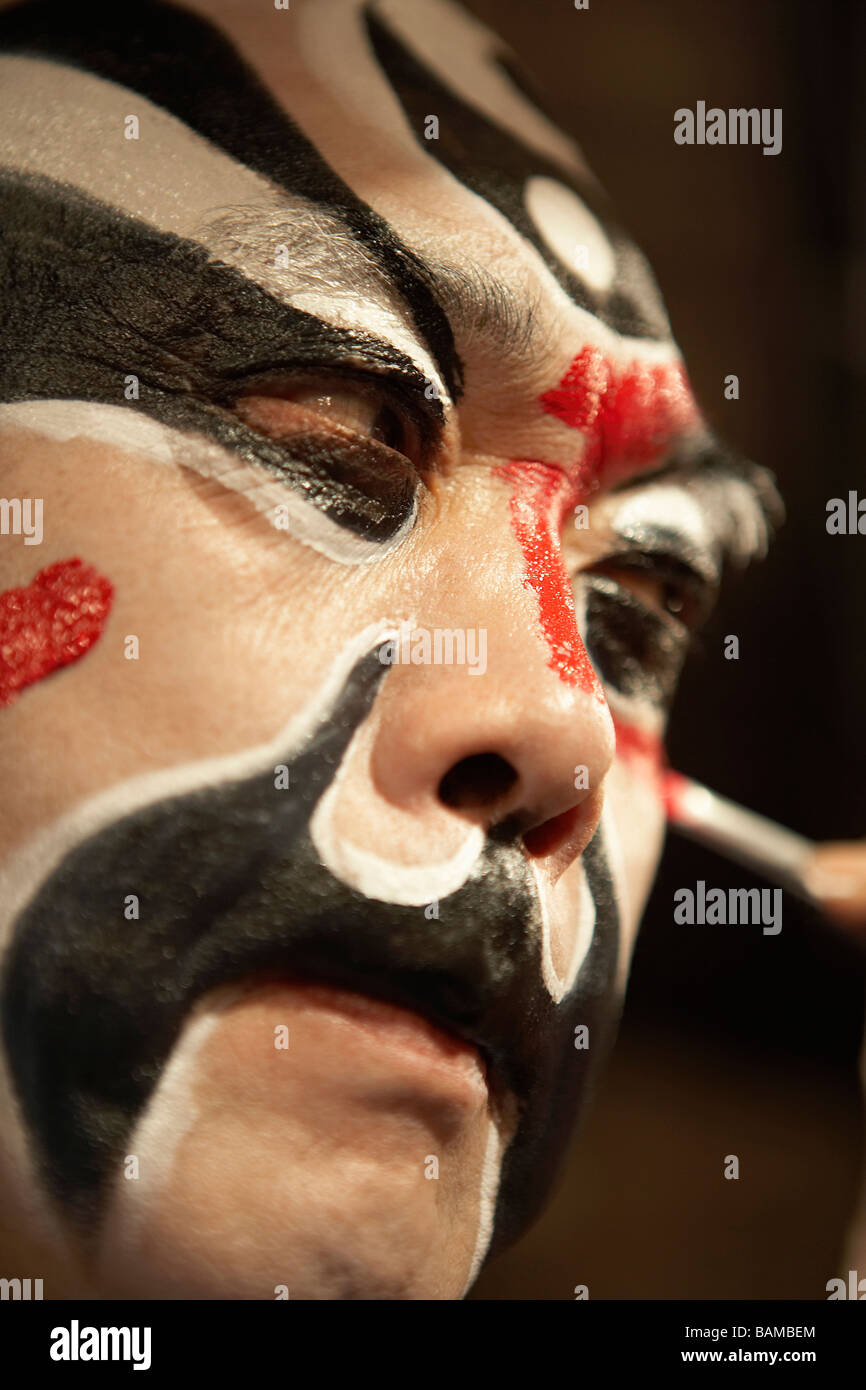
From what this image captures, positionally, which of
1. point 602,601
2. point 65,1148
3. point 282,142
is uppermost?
point 282,142

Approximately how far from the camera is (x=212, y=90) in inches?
36.4

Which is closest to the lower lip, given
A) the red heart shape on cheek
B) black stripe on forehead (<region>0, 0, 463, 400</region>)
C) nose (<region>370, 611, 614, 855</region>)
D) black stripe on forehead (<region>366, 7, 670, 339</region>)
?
nose (<region>370, 611, 614, 855</region>)

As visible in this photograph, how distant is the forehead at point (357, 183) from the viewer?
87 cm

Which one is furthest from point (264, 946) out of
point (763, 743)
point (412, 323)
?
point (763, 743)

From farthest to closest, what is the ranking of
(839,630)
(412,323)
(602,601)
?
(839,630)
(602,601)
(412,323)

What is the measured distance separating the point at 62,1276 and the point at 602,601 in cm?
71

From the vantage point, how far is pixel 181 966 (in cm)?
77

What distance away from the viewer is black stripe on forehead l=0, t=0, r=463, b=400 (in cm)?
89

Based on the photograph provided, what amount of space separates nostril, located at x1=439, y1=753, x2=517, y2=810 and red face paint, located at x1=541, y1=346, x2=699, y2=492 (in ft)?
1.00

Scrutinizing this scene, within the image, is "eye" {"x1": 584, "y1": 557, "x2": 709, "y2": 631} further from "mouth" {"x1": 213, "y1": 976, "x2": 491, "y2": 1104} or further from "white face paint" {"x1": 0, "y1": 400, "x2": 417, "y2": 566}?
"mouth" {"x1": 213, "y1": 976, "x2": 491, "y2": 1104}

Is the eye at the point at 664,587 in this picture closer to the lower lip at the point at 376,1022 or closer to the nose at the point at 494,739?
the nose at the point at 494,739

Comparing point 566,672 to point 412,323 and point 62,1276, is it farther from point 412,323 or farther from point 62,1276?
point 62,1276

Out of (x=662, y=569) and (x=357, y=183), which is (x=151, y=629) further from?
(x=662, y=569)

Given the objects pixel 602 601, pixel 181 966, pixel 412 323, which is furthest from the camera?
pixel 602 601
